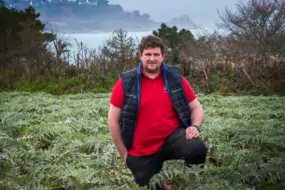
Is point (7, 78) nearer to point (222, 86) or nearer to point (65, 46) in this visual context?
point (65, 46)

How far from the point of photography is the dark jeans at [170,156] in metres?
3.29

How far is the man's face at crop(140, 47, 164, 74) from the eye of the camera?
3338 millimetres

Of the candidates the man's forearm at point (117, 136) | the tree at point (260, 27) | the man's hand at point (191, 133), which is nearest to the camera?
the man's hand at point (191, 133)

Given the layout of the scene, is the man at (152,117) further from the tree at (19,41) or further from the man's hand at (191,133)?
the tree at (19,41)

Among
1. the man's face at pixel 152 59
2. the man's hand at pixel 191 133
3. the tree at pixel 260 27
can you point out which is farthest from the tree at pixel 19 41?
the man's hand at pixel 191 133

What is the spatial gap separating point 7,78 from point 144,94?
1487 cm

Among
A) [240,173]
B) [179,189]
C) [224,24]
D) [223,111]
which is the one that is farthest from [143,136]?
[224,24]

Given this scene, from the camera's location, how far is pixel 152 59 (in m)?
3.32

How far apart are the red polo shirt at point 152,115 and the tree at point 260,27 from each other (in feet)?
46.7

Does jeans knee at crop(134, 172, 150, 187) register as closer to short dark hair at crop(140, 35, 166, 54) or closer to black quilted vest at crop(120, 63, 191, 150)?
black quilted vest at crop(120, 63, 191, 150)

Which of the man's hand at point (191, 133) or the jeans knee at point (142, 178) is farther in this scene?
the jeans knee at point (142, 178)

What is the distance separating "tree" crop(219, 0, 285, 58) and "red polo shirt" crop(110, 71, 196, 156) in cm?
1422

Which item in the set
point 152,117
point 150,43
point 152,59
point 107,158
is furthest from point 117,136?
point 107,158

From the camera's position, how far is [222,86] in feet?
45.8
